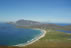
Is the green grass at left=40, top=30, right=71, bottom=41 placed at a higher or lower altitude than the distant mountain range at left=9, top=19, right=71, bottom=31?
lower

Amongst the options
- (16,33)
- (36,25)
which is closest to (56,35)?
(36,25)

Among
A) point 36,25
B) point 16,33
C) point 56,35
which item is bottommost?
point 56,35

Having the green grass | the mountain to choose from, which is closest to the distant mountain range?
the mountain

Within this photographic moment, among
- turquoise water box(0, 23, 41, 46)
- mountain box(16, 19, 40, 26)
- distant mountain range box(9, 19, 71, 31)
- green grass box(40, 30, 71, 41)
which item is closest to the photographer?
green grass box(40, 30, 71, 41)

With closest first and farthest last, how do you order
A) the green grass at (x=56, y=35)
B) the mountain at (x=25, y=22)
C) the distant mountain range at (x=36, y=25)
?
the green grass at (x=56, y=35)
the distant mountain range at (x=36, y=25)
the mountain at (x=25, y=22)

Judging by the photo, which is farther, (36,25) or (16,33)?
(16,33)

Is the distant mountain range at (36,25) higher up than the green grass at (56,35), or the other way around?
the distant mountain range at (36,25)

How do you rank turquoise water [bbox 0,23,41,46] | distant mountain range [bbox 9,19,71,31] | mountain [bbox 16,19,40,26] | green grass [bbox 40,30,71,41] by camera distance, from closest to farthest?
green grass [bbox 40,30,71,41] < distant mountain range [bbox 9,19,71,31] < mountain [bbox 16,19,40,26] < turquoise water [bbox 0,23,41,46]

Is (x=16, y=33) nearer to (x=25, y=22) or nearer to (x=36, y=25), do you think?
(x=25, y=22)

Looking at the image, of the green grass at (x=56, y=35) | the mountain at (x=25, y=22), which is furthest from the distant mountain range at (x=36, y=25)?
the green grass at (x=56, y=35)

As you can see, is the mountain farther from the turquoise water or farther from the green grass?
the green grass

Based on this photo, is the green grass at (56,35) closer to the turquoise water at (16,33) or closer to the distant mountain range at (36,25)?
the distant mountain range at (36,25)
